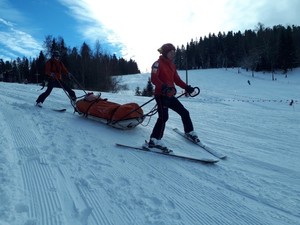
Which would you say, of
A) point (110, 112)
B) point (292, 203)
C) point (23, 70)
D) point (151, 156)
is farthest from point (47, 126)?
point (23, 70)

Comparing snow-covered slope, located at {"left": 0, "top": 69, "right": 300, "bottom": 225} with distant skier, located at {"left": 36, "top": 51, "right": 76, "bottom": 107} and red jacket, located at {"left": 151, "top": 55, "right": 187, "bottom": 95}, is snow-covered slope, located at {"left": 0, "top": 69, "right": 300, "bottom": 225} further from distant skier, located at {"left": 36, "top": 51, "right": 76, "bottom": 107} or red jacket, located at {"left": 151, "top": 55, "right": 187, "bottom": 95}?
distant skier, located at {"left": 36, "top": 51, "right": 76, "bottom": 107}

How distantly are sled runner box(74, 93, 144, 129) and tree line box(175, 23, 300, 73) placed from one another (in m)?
49.8

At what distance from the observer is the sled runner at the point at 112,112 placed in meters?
7.01

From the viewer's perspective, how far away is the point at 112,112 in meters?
7.30

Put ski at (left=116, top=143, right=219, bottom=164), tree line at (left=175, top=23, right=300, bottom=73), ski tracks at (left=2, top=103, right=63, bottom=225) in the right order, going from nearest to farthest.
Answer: ski tracks at (left=2, top=103, right=63, bottom=225)
ski at (left=116, top=143, right=219, bottom=164)
tree line at (left=175, top=23, right=300, bottom=73)

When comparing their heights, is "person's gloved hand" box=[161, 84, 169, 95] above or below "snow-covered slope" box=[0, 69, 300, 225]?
above

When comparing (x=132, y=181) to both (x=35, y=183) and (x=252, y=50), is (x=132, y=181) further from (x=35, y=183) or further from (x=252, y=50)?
(x=252, y=50)

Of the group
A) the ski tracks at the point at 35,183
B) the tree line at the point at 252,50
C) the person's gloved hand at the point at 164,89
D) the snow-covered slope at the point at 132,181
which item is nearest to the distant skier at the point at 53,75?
the snow-covered slope at the point at 132,181

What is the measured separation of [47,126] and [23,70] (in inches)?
3765

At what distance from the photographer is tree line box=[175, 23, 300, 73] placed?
228ft

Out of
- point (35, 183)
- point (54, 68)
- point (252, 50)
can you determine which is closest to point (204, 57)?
point (252, 50)

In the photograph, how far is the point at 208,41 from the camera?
333ft

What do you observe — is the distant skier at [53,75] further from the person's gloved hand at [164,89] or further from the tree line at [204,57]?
the tree line at [204,57]

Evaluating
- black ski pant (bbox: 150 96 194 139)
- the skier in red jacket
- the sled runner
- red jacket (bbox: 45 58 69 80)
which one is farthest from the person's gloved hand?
red jacket (bbox: 45 58 69 80)
